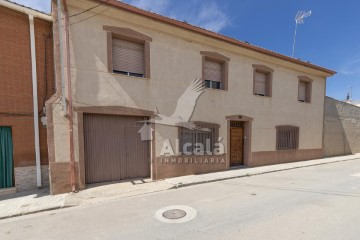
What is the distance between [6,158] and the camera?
6172mm

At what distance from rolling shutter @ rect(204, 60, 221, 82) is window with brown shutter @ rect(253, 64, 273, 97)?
236 centimetres

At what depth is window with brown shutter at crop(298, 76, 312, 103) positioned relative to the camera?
12.7 m

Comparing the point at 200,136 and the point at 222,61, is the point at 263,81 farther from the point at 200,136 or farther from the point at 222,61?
the point at 200,136

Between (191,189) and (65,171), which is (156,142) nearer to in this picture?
(191,189)

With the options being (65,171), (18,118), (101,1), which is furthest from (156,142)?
(101,1)

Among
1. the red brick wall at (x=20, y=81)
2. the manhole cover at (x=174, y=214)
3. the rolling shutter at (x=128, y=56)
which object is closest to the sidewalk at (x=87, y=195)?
the red brick wall at (x=20, y=81)

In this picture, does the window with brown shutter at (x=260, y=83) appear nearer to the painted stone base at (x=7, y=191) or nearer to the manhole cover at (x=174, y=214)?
the manhole cover at (x=174, y=214)

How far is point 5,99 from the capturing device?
606 centimetres

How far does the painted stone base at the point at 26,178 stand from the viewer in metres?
6.21

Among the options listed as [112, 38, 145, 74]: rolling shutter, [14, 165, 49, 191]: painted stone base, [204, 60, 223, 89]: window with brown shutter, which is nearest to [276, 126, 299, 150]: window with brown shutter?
[204, 60, 223, 89]: window with brown shutter

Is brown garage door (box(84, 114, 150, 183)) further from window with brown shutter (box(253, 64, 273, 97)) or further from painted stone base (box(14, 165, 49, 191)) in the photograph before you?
window with brown shutter (box(253, 64, 273, 97))

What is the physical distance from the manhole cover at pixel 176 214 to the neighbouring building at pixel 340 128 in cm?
1415

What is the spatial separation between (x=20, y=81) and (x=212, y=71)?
7.42 m

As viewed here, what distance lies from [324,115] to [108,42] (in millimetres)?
15027
